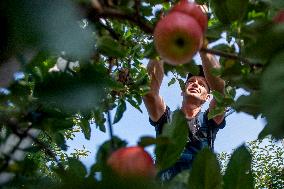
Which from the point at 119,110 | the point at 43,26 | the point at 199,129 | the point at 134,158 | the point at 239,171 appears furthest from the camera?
the point at 199,129

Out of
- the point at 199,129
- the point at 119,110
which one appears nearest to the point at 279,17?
the point at 119,110

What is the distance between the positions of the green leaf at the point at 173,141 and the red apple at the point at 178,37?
0.46 feet

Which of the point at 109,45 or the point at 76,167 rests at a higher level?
the point at 109,45

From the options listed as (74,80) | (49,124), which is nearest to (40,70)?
(49,124)

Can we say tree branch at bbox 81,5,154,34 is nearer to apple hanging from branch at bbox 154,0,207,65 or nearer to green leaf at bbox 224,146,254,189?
apple hanging from branch at bbox 154,0,207,65

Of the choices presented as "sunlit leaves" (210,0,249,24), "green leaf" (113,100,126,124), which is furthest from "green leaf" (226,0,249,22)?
"green leaf" (113,100,126,124)

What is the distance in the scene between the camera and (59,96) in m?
1.01

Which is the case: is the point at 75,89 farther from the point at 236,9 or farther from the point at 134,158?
the point at 236,9

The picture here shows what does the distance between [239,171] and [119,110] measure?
87 centimetres

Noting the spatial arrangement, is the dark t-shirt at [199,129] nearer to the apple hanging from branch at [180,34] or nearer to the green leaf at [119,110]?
the green leaf at [119,110]

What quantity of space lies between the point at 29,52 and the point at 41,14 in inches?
2.9

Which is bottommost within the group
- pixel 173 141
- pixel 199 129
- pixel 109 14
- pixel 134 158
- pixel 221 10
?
pixel 134 158

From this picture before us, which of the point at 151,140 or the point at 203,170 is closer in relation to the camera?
the point at 151,140

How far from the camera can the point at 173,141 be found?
112 centimetres
